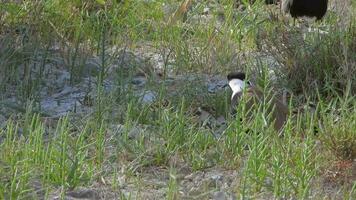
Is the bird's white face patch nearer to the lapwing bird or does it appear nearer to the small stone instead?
the lapwing bird

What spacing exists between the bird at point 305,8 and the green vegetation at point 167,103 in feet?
0.29

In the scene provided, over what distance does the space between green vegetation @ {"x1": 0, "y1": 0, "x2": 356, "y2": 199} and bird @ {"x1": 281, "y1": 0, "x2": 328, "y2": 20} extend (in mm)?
90

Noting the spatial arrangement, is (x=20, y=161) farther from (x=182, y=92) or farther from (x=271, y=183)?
(x=182, y=92)

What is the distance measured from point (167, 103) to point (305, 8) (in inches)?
97.7

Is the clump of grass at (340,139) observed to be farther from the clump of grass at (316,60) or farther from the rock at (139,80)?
the rock at (139,80)

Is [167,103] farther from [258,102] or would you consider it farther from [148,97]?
[258,102]

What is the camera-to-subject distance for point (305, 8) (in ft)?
21.5

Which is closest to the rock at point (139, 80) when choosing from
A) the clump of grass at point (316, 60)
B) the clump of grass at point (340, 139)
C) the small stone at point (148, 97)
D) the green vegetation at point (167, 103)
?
the green vegetation at point (167, 103)

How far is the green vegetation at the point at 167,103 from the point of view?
3.17 m

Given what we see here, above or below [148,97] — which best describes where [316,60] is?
above

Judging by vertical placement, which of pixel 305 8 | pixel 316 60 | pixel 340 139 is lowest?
pixel 340 139

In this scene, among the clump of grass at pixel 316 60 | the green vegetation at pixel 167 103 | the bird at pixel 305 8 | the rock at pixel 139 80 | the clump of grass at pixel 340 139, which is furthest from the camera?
the bird at pixel 305 8

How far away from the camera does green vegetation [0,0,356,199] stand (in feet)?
10.4

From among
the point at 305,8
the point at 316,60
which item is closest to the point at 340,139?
the point at 316,60
